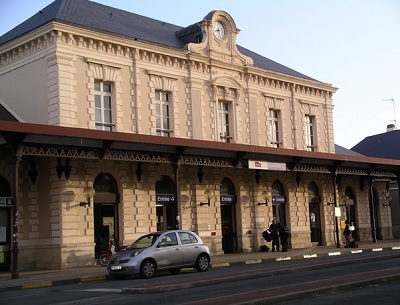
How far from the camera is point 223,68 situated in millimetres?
33219

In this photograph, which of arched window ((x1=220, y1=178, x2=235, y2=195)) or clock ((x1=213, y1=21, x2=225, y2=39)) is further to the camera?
clock ((x1=213, y1=21, x2=225, y2=39))

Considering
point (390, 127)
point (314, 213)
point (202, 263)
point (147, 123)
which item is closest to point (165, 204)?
point (147, 123)

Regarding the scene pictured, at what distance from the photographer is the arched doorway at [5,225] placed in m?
24.8

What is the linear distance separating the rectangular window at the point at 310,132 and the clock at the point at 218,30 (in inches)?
340

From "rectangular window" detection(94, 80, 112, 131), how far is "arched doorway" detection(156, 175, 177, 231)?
379 cm

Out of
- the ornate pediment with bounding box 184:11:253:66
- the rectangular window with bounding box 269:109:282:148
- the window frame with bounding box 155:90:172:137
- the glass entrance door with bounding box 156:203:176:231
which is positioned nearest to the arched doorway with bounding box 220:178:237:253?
the glass entrance door with bounding box 156:203:176:231

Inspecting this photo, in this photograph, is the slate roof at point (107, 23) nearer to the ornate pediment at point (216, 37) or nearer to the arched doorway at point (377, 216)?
the ornate pediment at point (216, 37)

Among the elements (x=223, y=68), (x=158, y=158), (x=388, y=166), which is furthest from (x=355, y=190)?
(x=158, y=158)

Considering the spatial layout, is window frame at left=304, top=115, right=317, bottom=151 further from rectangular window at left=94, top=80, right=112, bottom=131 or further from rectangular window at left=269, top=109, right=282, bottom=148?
rectangular window at left=94, top=80, right=112, bottom=131

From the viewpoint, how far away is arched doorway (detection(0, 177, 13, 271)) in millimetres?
24812

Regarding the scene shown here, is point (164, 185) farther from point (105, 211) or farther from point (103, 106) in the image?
point (103, 106)

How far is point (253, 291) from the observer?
1332cm

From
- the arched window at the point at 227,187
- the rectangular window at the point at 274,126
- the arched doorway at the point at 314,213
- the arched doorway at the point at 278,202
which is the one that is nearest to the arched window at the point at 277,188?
the arched doorway at the point at 278,202

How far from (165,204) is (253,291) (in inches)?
648
